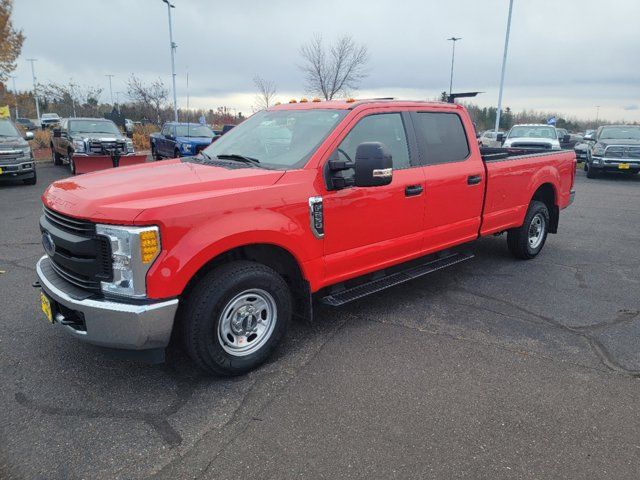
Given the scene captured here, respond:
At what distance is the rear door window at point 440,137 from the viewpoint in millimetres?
4559

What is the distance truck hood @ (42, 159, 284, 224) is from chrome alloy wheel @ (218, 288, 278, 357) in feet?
2.47

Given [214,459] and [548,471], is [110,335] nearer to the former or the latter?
[214,459]

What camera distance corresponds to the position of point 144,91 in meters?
28.9

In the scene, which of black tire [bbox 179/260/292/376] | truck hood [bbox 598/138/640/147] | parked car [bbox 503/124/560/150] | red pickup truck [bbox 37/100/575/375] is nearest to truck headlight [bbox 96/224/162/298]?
red pickup truck [bbox 37/100/575/375]

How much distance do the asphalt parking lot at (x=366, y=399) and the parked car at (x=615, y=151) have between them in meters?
13.4

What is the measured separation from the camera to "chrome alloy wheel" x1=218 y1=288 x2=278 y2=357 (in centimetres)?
324

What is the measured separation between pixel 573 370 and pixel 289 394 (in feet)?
6.83

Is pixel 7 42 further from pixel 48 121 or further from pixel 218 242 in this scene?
pixel 48 121

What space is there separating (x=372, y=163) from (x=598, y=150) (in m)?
Answer: 16.1

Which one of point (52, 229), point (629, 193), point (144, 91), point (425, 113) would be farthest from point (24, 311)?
point (144, 91)

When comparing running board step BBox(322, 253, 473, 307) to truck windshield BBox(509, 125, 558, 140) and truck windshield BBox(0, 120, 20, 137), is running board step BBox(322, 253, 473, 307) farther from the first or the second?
truck windshield BBox(509, 125, 558, 140)

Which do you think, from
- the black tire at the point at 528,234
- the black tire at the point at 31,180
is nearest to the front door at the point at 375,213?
the black tire at the point at 528,234

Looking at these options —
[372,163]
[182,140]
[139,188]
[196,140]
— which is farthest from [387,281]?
[182,140]

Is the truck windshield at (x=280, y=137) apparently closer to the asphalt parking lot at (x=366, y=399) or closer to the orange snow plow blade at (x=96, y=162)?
the asphalt parking lot at (x=366, y=399)
